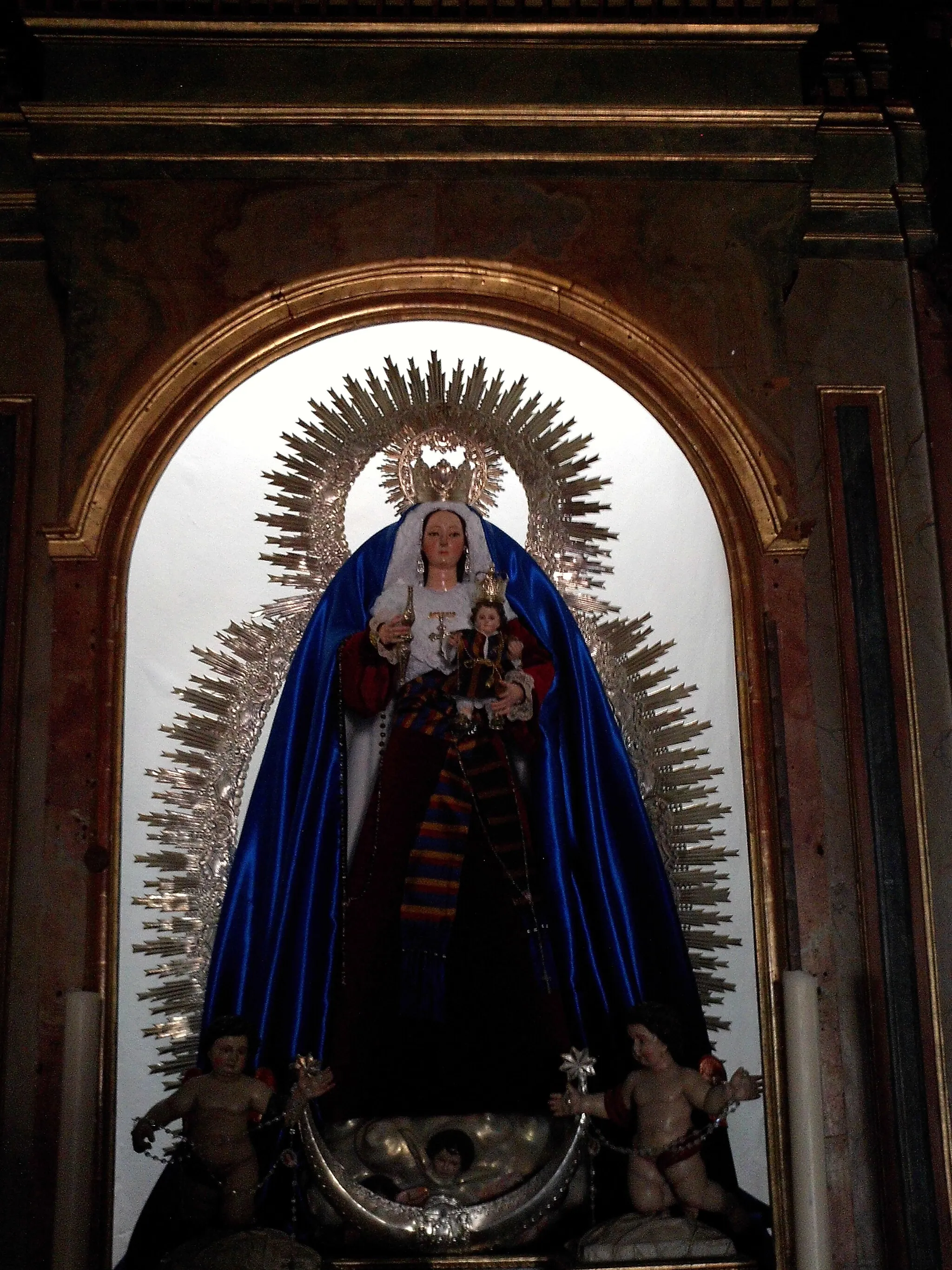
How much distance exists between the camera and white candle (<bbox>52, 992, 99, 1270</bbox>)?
290cm

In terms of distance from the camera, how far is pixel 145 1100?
11.7ft

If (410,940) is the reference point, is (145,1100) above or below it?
below

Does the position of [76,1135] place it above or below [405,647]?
below

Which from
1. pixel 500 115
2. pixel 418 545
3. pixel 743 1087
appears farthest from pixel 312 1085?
pixel 500 115

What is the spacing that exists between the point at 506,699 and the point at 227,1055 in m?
0.97

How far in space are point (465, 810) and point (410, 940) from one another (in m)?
0.31

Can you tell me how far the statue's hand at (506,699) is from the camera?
148 inches

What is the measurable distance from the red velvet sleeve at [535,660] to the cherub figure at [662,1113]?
775mm

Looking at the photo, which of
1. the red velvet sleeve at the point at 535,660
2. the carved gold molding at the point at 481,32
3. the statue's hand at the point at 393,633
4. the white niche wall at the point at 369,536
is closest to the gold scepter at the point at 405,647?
the statue's hand at the point at 393,633

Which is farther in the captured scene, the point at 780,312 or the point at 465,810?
the point at 780,312

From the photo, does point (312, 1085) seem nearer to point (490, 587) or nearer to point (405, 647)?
point (405, 647)

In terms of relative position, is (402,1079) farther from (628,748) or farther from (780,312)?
(780,312)

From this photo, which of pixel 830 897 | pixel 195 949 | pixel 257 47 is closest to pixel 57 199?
pixel 257 47

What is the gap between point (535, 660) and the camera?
3852mm
